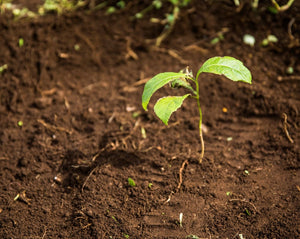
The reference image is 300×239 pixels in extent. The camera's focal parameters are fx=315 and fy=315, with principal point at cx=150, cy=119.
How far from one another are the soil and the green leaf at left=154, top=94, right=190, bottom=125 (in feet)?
1.82

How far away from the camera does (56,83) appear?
2793mm

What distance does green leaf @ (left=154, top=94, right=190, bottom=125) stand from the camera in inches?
63.5

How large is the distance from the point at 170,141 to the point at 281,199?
2.65 feet

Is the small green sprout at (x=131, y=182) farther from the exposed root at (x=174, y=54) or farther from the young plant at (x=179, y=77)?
the exposed root at (x=174, y=54)

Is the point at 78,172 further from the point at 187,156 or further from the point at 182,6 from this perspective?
the point at 182,6

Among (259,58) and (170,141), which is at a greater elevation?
(259,58)

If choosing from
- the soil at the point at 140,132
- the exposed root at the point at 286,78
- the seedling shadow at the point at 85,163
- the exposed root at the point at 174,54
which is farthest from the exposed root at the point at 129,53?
the exposed root at the point at 286,78

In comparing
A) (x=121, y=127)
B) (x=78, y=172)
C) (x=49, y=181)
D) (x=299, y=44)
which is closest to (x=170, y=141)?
(x=121, y=127)

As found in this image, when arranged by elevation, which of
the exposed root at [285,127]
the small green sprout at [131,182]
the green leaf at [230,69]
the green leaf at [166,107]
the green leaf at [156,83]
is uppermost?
the green leaf at [230,69]

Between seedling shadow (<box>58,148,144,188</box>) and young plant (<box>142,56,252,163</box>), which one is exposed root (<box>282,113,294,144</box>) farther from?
seedling shadow (<box>58,148,144,188</box>)

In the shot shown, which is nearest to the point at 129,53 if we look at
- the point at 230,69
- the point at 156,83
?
the point at 156,83

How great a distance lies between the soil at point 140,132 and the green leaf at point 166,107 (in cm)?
55

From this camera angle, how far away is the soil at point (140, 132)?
1866 mm

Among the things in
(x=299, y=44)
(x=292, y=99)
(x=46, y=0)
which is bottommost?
(x=292, y=99)
